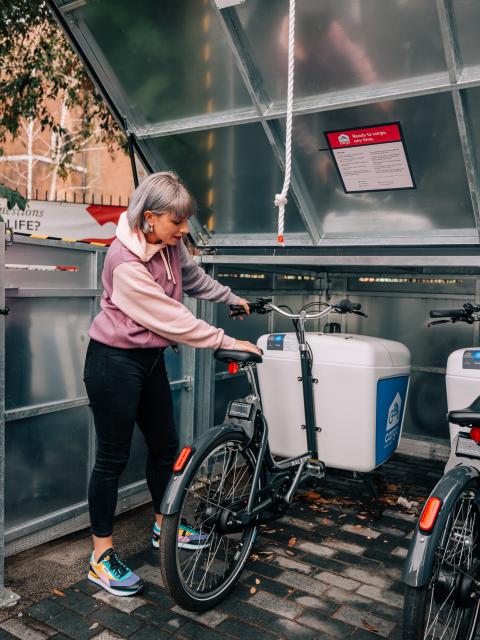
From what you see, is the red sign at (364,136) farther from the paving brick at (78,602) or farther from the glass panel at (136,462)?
the paving brick at (78,602)

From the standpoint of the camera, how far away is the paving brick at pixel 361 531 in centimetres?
381

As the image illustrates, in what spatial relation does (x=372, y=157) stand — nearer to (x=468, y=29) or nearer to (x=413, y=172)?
(x=413, y=172)

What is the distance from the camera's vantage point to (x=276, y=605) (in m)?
2.97

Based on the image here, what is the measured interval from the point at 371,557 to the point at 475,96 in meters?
2.62

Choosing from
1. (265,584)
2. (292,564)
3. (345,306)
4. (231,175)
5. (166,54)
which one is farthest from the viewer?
(231,175)

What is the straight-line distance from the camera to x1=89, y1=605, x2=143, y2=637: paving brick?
2.73 m

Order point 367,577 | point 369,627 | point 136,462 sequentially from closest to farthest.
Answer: point 369,627
point 367,577
point 136,462

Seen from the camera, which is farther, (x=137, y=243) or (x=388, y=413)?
(x=388, y=413)

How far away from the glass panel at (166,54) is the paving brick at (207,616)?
2.99 metres

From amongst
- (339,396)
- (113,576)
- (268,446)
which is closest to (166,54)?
(339,396)

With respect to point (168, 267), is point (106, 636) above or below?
below

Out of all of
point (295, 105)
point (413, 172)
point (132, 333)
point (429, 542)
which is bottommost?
point (429, 542)

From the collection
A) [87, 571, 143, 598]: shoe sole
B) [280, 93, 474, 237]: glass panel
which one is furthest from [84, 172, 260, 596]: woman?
[280, 93, 474, 237]: glass panel

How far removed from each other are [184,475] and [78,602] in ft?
2.87
